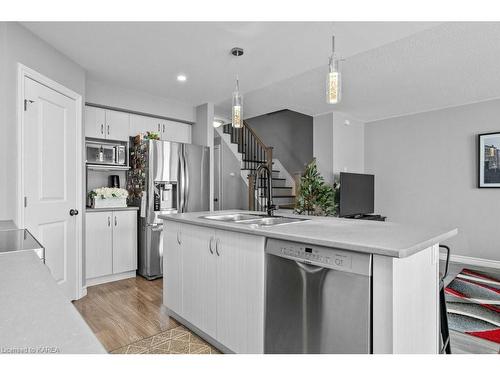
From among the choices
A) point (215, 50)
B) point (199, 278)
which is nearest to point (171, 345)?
point (199, 278)

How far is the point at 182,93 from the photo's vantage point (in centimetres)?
402

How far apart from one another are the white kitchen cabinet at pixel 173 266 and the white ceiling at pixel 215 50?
5.23ft

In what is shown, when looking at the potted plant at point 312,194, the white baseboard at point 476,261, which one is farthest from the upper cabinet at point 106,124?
the white baseboard at point 476,261

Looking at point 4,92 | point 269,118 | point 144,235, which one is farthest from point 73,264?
point 269,118

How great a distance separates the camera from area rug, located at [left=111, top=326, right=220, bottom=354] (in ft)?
6.71

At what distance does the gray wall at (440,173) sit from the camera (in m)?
4.41

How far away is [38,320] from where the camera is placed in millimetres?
558

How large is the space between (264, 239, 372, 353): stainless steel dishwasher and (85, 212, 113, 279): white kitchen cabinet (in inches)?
102

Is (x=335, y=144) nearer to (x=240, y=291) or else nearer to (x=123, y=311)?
(x=240, y=291)

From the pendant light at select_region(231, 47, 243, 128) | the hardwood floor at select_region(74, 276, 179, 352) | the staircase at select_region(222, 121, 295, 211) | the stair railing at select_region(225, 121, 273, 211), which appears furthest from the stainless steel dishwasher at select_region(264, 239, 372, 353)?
the stair railing at select_region(225, 121, 273, 211)

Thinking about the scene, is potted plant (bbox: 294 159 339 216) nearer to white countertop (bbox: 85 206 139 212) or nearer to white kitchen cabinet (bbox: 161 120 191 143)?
white kitchen cabinet (bbox: 161 120 191 143)

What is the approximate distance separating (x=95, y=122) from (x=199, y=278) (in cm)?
260

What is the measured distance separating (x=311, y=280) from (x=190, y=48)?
90.1 inches
